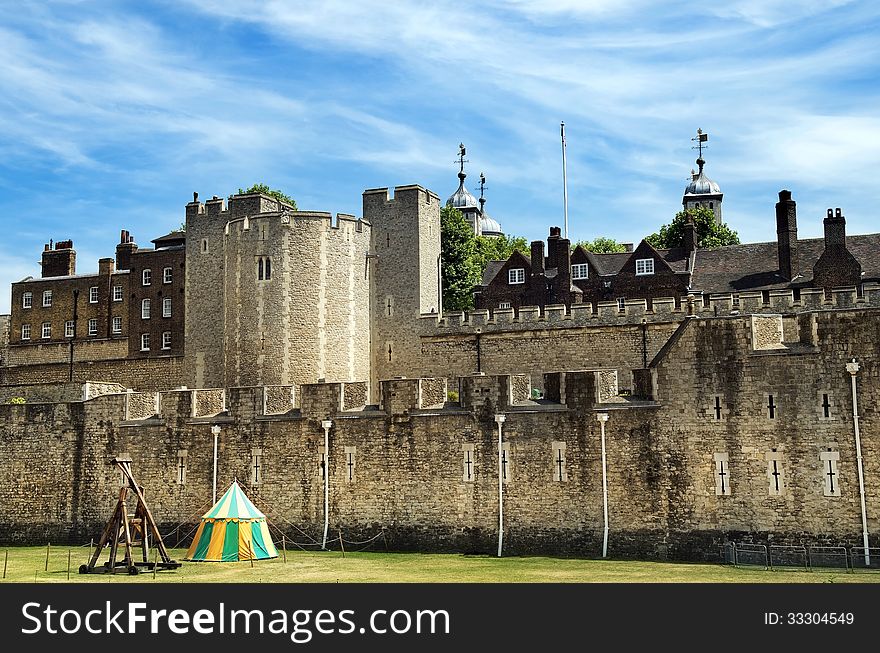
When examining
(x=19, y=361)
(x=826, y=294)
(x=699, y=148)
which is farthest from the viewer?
→ (x=699, y=148)

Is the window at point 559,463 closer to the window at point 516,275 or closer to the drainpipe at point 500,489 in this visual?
the drainpipe at point 500,489

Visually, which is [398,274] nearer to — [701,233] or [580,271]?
[580,271]

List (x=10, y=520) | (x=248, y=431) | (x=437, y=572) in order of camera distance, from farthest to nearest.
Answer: (x=10, y=520) → (x=248, y=431) → (x=437, y=572)

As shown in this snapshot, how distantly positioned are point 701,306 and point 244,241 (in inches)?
697

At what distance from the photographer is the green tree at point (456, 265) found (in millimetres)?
56812

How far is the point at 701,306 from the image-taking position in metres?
39.6

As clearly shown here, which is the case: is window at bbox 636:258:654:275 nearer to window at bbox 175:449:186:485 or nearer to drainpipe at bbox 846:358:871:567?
window at bbox 175:449:186:485

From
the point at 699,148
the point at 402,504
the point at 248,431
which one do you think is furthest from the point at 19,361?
the point at 699,148

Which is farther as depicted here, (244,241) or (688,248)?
(688,248)

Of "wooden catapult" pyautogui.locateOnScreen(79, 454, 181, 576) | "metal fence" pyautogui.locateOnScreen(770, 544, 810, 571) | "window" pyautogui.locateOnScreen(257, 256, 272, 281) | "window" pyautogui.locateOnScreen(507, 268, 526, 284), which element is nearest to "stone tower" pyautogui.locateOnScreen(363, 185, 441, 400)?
"window" pyautogui.locateOnScreen(257, 256, 272, 281)

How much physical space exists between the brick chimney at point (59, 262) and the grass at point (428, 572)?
3515cm

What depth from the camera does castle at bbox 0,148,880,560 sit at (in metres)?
24.7

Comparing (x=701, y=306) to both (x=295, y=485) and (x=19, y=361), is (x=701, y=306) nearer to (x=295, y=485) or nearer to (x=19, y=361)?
(x=295, y=485)

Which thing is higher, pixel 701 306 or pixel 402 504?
pixel 701 306
